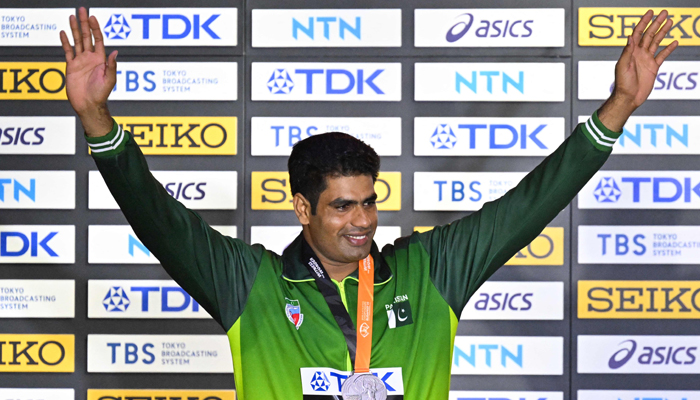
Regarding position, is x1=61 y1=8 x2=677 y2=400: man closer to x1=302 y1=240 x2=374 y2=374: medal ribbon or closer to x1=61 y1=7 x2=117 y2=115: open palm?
x1=302 y1=240 x2=374 y2=374: medal ribbon

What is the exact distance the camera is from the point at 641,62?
1426 mm

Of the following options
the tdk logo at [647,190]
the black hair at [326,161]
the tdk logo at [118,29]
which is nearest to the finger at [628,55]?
the black hair at [326,161]

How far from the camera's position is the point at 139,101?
2.87m

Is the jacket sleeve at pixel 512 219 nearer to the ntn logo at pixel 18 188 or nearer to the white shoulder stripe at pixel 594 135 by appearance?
the white shoulder stripe at pixel 594 135

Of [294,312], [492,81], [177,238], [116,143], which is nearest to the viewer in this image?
[116,143]

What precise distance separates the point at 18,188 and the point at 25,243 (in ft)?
0.85

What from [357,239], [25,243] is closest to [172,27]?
[25,243]

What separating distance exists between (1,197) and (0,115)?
0.39m

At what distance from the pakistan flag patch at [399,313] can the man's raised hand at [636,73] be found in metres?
0.63

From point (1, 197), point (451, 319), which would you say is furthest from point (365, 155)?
point (1, 197)

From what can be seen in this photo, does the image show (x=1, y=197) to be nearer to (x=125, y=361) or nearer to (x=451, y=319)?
(x=125, y=361)

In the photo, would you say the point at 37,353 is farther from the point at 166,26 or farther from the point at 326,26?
the point at 326,26

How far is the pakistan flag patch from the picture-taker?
1491 mm

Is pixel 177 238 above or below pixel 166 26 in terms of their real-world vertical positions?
below
